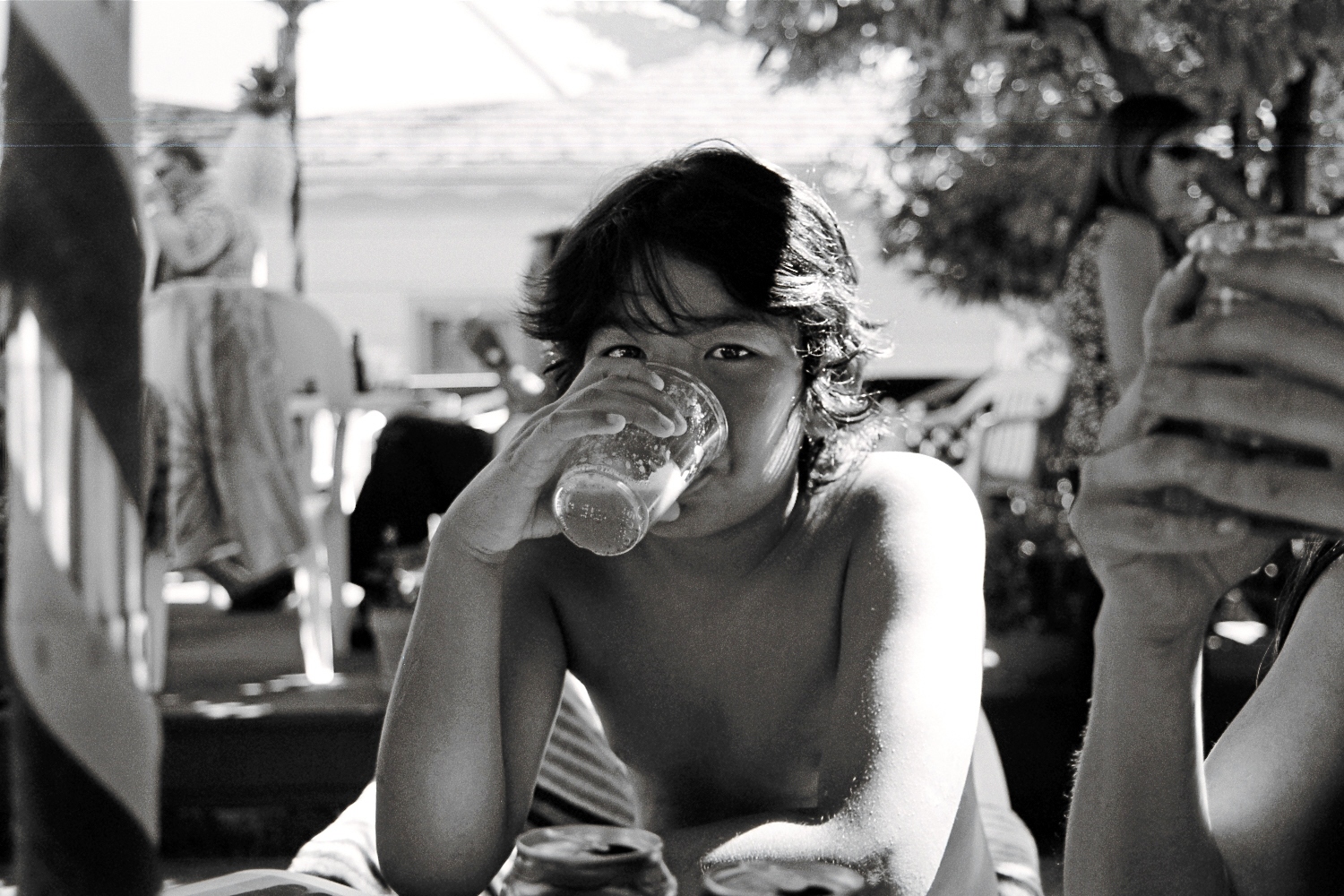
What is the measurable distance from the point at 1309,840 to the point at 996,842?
0.38 metres

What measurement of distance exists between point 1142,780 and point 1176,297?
391 mm

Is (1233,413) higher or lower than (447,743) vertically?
higher

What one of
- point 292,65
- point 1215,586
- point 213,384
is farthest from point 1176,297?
point 292,65

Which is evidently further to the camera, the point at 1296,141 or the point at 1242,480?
the point at 1296,141

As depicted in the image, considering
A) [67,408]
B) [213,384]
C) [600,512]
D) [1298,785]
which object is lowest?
[213,384]

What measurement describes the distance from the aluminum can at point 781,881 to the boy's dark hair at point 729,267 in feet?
2.01

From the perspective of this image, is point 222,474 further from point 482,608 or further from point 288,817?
point 482,608

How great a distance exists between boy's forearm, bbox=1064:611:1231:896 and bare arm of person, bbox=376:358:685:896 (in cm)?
42

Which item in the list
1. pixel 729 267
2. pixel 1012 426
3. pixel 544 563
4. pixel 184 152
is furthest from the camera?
pixel 1012 426

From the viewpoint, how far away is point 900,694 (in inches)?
40.4

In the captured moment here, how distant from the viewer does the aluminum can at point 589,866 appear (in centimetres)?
67

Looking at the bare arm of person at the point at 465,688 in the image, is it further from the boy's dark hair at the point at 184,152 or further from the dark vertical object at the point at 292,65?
the dark vertical object at the point at 292,65

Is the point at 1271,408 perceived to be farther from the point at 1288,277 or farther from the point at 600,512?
the point at 600,512

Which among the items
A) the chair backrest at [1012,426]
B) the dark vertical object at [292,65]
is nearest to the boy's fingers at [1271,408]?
the dark vertical object at [292,65]
